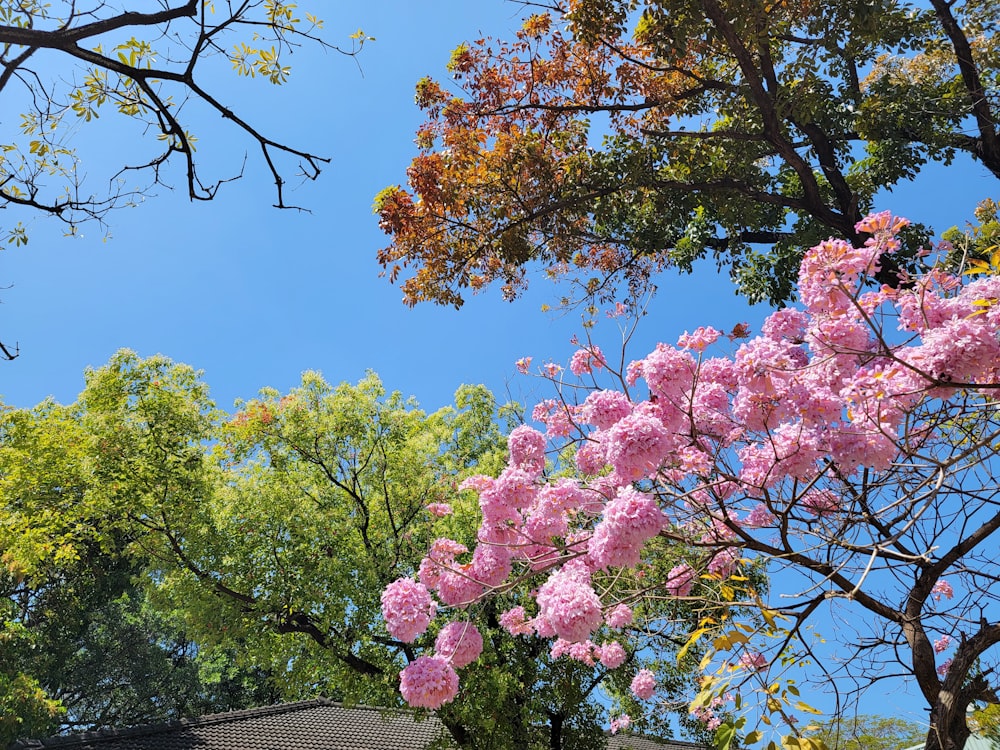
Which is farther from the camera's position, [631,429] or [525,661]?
[525,661]

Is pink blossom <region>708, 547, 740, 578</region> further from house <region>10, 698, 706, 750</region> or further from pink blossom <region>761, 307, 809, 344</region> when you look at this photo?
house <region>10, 698, 706, 750</region>

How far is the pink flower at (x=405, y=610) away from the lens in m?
4.16

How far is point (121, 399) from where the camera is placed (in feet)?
48.9

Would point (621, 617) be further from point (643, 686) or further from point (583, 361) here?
point (643, 686)

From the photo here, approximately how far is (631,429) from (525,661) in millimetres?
8469

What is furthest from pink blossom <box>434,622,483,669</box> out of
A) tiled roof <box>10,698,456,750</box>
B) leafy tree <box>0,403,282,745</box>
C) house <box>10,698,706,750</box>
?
leafy tree <box>0,403,282,745</box>

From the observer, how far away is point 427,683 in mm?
3879

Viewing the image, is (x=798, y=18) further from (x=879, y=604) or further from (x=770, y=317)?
(x=879, y=604)

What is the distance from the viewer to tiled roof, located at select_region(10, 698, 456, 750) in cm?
1288

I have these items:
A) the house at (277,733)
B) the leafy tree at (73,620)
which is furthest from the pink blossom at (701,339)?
the leafy tree at (73,620)

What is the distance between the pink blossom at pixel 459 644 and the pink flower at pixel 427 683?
0.83 ft

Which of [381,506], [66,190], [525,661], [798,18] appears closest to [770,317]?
[66,190]

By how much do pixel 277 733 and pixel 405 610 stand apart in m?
12.3

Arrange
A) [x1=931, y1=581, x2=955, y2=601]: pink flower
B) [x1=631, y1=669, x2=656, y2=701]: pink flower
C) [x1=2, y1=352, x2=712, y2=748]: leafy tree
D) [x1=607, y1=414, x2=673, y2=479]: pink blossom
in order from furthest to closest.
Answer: [x1=2, y1=352, x2=712, y2=748]: leafy tree
[x1=631, y1=669, x2=656, y2=701]: pink flower
[x1=931, y1=581, x2=955, y2=601]: pink flower
[x1=607, y1=414, x2=673, y2=479]: pink blossom
